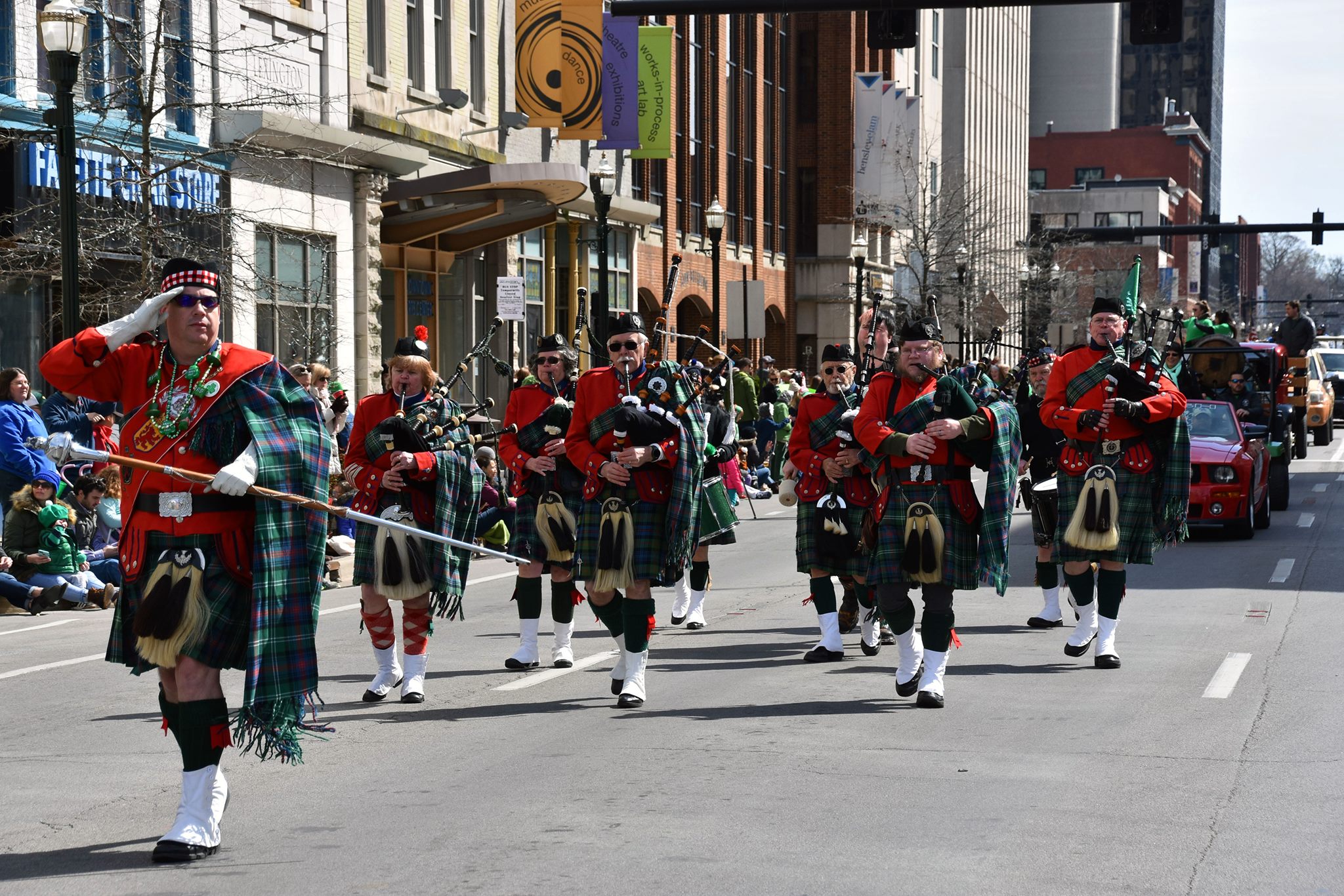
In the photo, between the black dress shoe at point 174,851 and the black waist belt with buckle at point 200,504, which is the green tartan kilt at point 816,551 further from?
the black dress shoe at point 174,851

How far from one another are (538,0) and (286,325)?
31.7 ft

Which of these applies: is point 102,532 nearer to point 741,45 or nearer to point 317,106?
point 317,106

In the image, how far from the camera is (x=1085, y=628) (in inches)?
416

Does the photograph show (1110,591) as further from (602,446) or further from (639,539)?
(602,446)

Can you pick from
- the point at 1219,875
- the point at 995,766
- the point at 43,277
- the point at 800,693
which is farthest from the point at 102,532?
the point at 1219,875

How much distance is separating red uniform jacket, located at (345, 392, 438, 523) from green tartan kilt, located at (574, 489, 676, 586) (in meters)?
0.87

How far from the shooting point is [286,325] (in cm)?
2355

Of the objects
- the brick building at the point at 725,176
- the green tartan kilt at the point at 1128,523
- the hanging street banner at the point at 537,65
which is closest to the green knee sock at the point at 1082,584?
the green tartan kilt at the point at 1128,523

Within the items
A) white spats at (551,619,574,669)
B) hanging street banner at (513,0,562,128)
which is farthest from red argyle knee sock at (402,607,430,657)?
hanging street banner at (513,0,562,128)

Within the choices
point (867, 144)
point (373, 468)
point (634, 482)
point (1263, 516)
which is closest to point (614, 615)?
point (634, 482)

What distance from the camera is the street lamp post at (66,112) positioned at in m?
14.0

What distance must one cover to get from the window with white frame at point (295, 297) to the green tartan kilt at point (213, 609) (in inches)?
648

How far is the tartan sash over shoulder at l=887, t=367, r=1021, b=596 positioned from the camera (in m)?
8.97

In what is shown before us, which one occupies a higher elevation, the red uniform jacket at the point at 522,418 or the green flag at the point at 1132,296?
the green flag at the point at 1132,296
